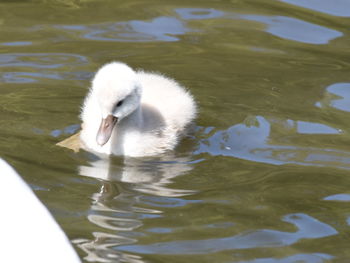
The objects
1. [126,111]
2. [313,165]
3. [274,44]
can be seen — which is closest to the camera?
[313,165]

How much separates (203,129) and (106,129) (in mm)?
500

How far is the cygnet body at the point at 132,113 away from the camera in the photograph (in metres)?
4.55

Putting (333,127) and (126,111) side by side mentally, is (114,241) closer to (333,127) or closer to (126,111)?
(126,111)

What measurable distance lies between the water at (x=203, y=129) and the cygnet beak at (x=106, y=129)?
0.10 m

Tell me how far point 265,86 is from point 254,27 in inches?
38.0

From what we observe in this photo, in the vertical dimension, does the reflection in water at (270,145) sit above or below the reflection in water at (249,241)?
above

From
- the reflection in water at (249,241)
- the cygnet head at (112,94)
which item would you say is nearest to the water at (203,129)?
the reflection in water at (249,241)

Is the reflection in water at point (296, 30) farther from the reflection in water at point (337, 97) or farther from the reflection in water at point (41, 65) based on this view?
the reflection in water at point (41, 65)

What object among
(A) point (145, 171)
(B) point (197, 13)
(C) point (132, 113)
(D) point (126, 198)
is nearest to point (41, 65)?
(C) point (132, 113)

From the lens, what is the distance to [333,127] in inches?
185

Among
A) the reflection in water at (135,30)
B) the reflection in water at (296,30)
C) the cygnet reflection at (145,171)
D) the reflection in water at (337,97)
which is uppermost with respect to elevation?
the reflection in water at (296,30)

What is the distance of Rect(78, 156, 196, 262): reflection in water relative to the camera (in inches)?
131

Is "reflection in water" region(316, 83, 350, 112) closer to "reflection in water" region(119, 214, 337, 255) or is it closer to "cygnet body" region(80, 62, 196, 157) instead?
"cygnet body" region(80, 62, 196, 157)

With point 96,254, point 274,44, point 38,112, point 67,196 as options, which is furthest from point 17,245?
point 274,44
